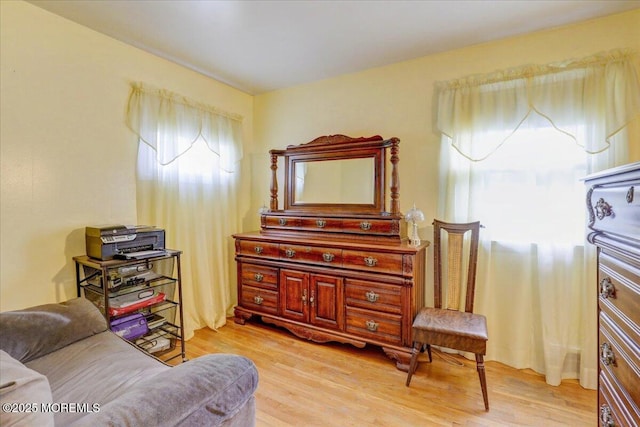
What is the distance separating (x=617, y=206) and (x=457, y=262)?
4.30ft

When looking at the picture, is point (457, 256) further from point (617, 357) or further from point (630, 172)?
point (630, 172)

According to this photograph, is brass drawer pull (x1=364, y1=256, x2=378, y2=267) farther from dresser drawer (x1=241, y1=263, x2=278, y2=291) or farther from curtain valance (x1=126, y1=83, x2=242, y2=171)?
curtain valance (x1=126, y1=83, x2=242, y2=171)

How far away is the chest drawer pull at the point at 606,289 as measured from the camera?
1053mm

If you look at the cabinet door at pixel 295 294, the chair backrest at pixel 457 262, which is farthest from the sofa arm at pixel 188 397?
the chair backrest at pixel 457 262

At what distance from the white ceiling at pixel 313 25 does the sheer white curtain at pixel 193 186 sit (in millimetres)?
490

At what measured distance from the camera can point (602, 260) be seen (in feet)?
3.76

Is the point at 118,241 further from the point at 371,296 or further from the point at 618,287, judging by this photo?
the point at 618,287

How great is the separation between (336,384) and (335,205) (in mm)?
1463

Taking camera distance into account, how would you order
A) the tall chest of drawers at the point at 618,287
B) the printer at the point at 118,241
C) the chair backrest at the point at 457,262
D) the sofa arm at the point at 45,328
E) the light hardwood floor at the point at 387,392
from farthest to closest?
1. the chair backrest at the point at 457,262
2. the printer at the point at 118,241
3. the light hardwood floor at the point at 387,392
4. the sofa arm at the point at 45,328
5. the tall chest of drawers at the point at 618,287

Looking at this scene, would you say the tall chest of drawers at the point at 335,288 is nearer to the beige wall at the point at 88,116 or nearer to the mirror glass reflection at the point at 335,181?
the mirror glass reflection at the point at 335,181

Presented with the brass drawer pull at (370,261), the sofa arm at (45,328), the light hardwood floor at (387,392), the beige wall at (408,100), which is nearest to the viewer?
the sofa arm at (45,328)

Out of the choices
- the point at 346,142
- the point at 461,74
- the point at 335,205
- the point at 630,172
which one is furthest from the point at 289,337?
the point at 461,74

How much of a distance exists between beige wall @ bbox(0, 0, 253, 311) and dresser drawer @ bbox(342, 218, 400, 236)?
5.90ft

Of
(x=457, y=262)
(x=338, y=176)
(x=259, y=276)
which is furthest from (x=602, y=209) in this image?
(x=259, y=276)
